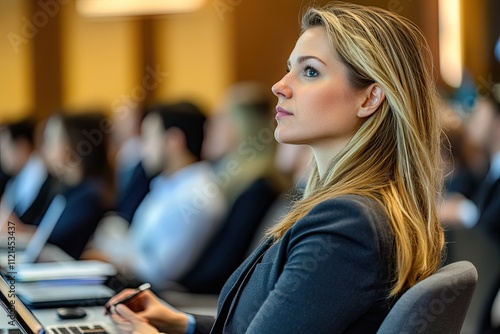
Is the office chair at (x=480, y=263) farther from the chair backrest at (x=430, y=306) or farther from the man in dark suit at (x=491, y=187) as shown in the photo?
the chair backrest at (x=430, y=306)

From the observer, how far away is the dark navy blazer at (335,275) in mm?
1233

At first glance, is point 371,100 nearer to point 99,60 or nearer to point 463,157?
point 463,157

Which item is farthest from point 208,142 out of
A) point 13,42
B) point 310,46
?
point 310,46

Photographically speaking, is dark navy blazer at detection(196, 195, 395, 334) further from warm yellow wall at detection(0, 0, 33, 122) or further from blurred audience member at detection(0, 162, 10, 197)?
warm yellow wall at detection(0, 0, 33, 122)

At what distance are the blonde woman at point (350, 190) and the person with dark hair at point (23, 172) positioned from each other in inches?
122

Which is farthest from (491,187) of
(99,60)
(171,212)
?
(99,60)

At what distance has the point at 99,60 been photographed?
599cm

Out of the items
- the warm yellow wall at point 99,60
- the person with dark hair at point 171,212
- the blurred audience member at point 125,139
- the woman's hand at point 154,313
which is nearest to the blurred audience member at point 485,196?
the person with dark hair at point 171,212

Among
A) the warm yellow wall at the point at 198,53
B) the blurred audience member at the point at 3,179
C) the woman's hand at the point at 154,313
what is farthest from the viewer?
the warm yellow wall at the point at 198,53

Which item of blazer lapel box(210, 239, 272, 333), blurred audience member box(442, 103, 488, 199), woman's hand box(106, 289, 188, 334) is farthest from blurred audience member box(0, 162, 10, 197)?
blazer lapel box(210, 239, 272, 333)

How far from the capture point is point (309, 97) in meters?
1.44

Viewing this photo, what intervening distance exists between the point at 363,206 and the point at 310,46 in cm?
35

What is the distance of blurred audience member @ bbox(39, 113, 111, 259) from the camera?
12.0 ft

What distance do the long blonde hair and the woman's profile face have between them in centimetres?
2
